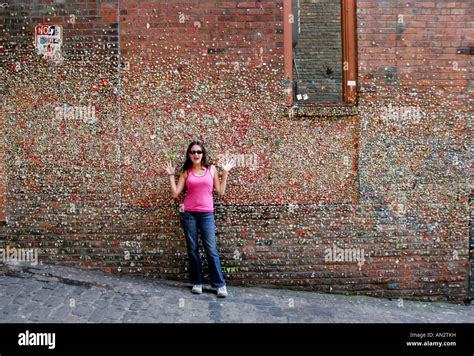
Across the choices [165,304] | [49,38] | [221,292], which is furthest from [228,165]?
[49,38]

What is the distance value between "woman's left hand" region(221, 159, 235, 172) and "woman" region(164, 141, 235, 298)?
15 mm

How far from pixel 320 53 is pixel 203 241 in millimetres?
4325

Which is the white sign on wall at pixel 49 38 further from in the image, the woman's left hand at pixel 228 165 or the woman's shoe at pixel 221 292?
the woman's shoe at pixel 221 292

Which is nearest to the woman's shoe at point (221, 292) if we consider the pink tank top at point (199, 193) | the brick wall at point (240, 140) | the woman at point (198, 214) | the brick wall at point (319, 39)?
the woman at point (198, 214)

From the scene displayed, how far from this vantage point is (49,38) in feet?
17.7

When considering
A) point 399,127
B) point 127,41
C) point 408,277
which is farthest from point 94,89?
point 408,277

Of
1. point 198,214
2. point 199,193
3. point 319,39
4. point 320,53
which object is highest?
point 319,39

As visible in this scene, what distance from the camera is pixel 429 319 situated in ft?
15.8

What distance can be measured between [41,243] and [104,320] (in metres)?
1.95

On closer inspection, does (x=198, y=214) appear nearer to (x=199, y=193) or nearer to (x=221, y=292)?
(x=199, y=193)

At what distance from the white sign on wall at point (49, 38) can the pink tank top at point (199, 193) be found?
2.51m

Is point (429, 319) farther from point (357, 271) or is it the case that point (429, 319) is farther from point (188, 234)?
point (188, 234)

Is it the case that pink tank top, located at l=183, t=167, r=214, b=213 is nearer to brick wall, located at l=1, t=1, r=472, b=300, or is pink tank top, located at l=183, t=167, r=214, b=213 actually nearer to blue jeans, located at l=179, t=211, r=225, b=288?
blue jeans, located at l=179, t=211, r=225, b=288

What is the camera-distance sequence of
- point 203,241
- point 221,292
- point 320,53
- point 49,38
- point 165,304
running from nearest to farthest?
point 165,304 → point 221,292 → point 203,241 → point 49,38 → point 320,53
